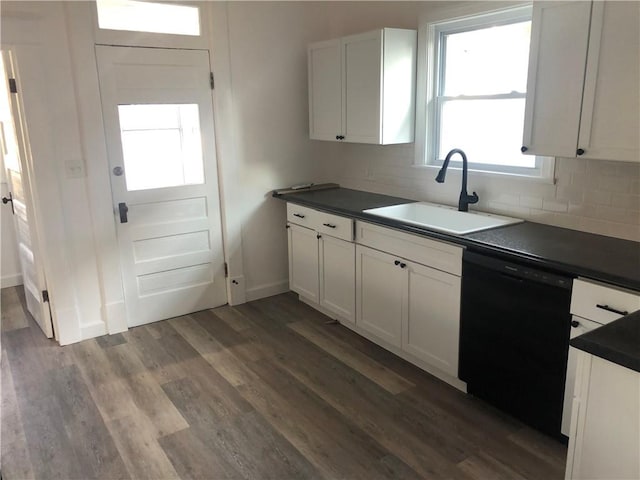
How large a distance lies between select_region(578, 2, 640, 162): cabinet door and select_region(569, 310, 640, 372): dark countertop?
106 centimetres

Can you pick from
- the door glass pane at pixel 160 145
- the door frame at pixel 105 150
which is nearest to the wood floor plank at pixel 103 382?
the door frame at pixel 105 150

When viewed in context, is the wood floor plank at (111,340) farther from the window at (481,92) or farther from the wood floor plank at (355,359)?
the window at (481,92)

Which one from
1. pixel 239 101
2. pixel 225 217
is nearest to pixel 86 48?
pixel 239 101

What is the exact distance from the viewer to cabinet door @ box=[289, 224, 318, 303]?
12.7 ft

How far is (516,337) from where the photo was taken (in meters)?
2.43

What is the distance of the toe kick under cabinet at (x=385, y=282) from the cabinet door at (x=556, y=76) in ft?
2.36

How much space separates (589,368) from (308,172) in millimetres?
3285

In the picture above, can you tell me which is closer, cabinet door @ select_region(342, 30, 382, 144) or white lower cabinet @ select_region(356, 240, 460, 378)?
white lower cabinet @ select_region(356, 240, 460, 378)

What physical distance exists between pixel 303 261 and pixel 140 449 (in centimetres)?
192

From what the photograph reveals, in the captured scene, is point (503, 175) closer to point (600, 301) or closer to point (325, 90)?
point (600, 301)

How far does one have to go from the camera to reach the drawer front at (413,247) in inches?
106

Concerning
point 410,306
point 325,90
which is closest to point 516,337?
point 410,306

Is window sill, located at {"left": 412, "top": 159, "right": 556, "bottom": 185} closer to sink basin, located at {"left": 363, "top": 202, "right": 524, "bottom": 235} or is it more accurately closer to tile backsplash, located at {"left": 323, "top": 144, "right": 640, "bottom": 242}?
tile backsplash, located at {"left": 323, "top": 144, "right": 640, "bottom": 242}

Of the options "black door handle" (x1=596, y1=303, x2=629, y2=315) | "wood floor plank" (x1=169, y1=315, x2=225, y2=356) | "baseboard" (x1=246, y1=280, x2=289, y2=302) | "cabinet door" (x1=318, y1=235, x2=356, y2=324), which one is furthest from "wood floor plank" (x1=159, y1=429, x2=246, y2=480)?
"baseboard" (x1=246, y1=280, x2=289, y2=302)
